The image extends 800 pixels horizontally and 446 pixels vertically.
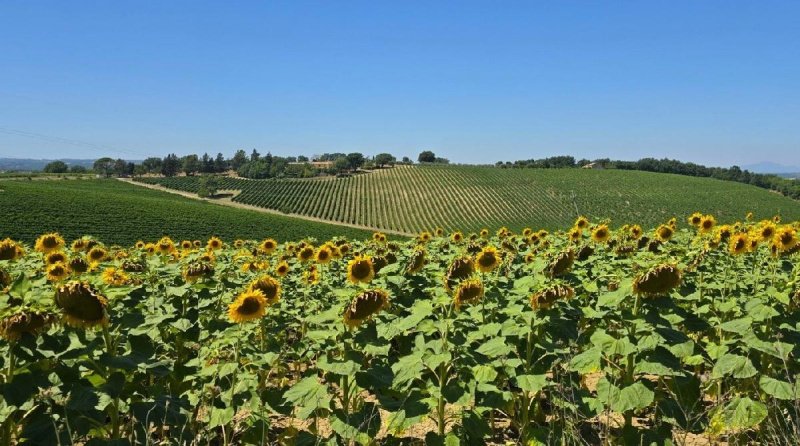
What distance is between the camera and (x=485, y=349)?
144 inches

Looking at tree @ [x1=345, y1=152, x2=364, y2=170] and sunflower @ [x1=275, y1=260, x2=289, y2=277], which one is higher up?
tree @ [x1=345, y1=152, x2=364, y2=170]

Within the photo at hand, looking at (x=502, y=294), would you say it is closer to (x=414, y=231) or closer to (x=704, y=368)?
(x=704, y=368)

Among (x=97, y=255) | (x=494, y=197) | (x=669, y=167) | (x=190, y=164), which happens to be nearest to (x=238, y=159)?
(x=190, y=164)

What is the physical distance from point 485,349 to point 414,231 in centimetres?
7543

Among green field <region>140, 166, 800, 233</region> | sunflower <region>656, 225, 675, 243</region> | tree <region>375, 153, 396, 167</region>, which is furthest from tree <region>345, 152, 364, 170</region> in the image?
sunflower <region>656, 225, 675, 243</region>

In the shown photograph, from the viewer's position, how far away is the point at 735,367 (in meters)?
3.82

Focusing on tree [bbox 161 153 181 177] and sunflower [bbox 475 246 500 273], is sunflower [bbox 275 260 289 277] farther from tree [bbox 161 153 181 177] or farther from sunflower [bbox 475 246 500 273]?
tree [bbox 161 153 181 177]

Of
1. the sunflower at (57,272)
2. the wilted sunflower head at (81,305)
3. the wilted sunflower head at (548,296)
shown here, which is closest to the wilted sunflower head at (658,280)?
the wilted sunflower head at (548,296)

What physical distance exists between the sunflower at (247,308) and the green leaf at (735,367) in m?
3.73

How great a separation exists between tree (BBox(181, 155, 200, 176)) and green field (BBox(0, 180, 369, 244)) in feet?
310

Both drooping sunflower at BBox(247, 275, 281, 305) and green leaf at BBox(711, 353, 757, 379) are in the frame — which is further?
drooping sunflower at BBox(247, 275, 281, 305)

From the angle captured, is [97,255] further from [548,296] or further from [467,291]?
[548,296]

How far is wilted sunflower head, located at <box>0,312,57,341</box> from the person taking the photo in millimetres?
2734

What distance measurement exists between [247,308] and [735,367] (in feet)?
12.9
